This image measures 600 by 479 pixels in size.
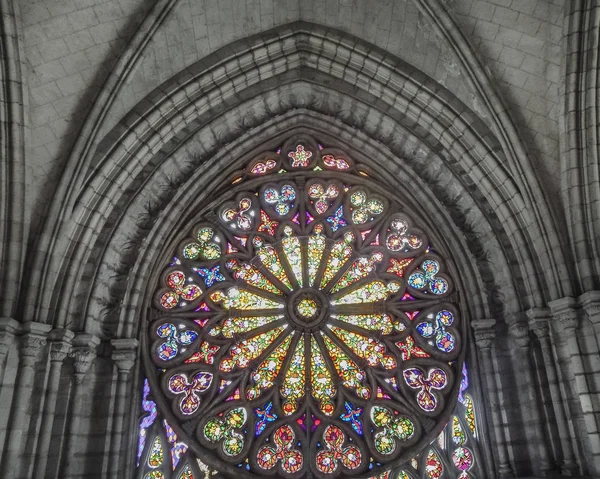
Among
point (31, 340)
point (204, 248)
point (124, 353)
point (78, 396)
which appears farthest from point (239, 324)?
point (31, 340)

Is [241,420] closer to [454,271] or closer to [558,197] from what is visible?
[454,271]

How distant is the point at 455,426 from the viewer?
333 inches

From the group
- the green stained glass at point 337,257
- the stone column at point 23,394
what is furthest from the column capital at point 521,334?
the stone column at point 23,394

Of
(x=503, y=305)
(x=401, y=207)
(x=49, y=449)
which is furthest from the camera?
(x=401, y=207)

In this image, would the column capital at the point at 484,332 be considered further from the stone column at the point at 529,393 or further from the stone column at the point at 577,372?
the stone column at the point at 577,372

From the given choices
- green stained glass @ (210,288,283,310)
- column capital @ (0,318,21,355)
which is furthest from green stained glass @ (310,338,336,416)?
column capital @ (0,318,21,355)

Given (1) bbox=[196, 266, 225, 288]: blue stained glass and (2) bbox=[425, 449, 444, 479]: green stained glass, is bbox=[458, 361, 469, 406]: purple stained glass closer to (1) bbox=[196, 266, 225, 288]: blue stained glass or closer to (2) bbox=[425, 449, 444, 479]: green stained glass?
(2) bbox=[425, 449, 444, 479]: green stained glass

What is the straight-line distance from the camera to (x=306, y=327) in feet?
30.3

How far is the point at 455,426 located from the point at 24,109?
6.85 m

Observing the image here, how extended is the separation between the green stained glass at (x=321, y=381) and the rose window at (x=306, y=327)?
0.05 ft

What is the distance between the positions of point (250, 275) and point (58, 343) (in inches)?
119

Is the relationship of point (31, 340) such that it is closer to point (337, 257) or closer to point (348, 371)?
point (348, 371)

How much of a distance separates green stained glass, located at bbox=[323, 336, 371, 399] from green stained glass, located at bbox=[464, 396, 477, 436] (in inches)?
51.3

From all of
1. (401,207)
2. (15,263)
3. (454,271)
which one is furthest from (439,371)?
(15,263)
